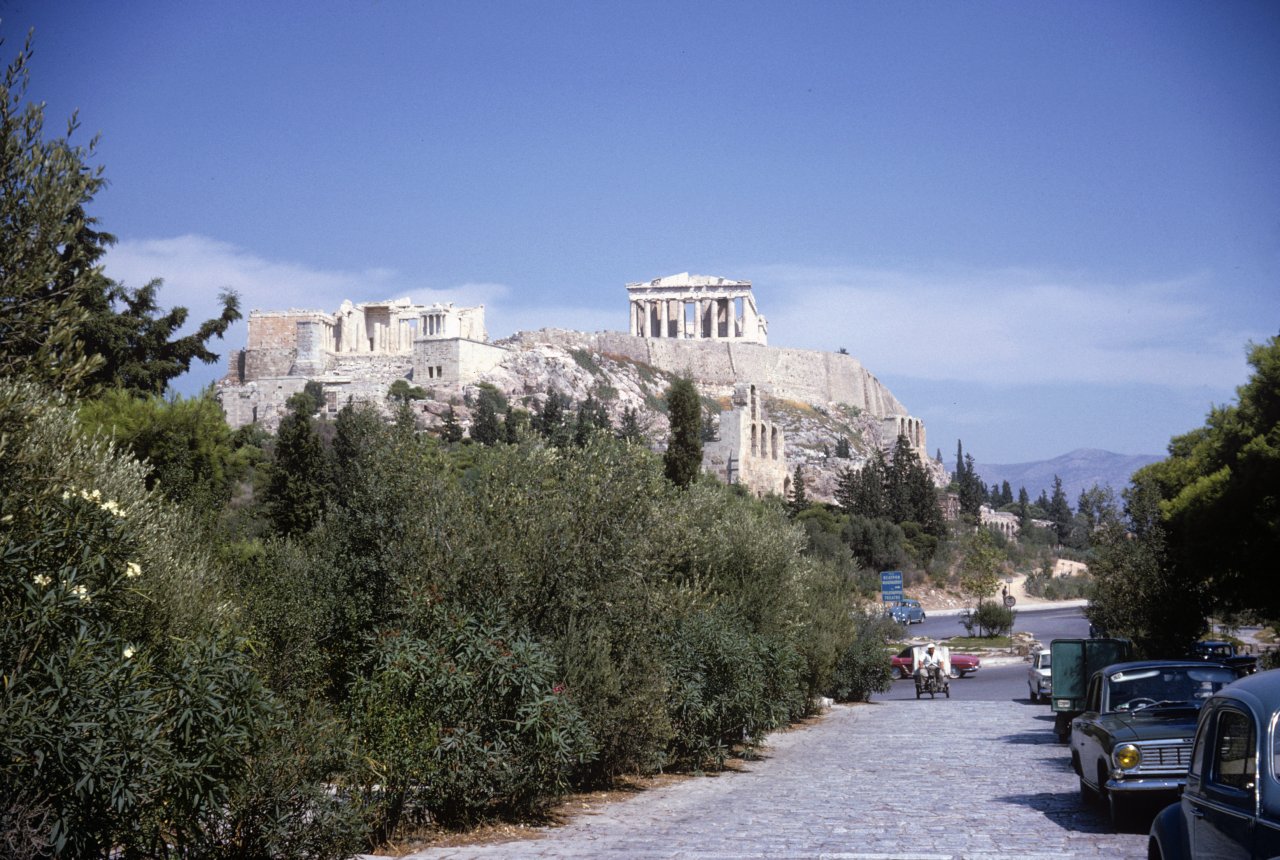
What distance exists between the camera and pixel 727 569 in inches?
782

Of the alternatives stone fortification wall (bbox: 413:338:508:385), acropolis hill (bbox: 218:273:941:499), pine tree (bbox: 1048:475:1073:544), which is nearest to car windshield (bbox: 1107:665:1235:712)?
acropolis hill (bbox: 218:273:941:499)

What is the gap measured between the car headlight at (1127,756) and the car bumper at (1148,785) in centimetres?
11

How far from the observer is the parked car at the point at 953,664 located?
132 feet

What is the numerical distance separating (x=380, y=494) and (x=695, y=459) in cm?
2320

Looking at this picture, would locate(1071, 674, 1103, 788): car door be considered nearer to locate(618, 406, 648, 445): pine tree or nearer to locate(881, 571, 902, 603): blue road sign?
locate(618, 406, 648, 445): pine tree

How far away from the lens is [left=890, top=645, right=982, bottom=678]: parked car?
40281mm

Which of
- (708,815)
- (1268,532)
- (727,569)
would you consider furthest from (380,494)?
(1268,532)

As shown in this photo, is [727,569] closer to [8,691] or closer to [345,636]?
[345,636]

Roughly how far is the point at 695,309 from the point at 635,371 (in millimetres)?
18203

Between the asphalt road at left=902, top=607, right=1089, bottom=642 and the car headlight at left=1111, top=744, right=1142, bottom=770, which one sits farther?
the asphalt road at left=902, top=607, right=1089, bottom=642

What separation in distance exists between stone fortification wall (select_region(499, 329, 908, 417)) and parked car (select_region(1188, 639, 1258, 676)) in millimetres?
93480

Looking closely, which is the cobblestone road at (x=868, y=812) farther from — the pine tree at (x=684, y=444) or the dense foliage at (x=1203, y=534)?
the pine tree at (x=684, y=444)

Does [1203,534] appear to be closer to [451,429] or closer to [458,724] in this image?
[458,724]

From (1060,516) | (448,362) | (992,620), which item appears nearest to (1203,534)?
(992,620)
